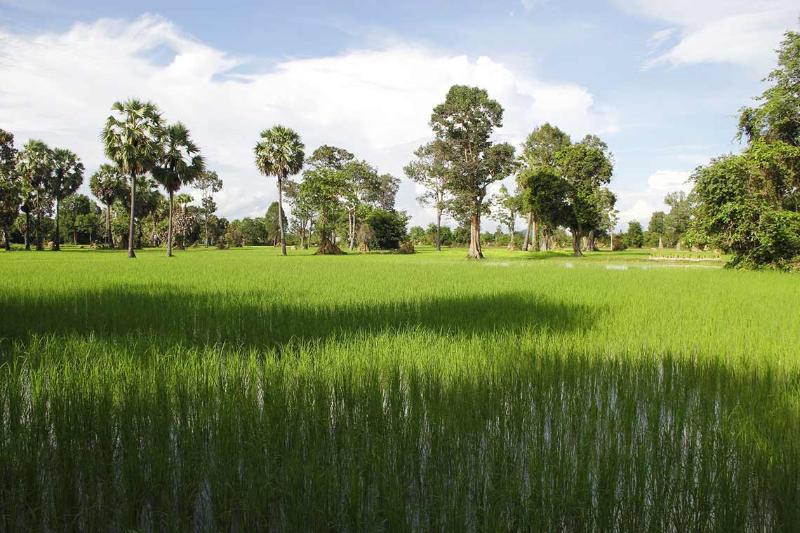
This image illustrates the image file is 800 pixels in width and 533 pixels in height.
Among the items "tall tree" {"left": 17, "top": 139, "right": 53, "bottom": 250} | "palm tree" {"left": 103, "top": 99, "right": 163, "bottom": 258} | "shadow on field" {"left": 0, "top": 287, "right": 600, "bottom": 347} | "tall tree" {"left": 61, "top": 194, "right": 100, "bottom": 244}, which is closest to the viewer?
"shadow on field" {"left": 0, "top": 287, "right": 600, "bottom": 347}

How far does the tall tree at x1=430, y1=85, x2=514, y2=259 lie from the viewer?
3775cm

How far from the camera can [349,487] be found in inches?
104

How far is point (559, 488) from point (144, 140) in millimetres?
42900

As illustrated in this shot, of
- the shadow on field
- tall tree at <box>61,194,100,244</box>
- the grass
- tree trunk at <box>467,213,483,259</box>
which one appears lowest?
the grass

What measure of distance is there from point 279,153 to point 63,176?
3045 cm

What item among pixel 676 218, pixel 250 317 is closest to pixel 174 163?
pixel 250 317

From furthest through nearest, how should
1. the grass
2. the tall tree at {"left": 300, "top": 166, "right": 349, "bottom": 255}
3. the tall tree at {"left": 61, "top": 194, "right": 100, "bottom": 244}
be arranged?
1. the tall tree at {"left": 61, "top": 194, "right": 100, "bottom": 244}
2. the tall tree at {"left": 300, "top": 166, "right": 349, "bottom": 255}
3. the grass

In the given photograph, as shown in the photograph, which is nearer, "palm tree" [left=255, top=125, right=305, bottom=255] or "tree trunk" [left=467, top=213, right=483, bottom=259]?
"tree trunk" [left=467, top=213, right=483, bottom=259]

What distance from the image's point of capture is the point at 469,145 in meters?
38.6

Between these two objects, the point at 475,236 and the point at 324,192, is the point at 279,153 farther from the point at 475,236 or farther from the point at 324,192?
the point at 475,236

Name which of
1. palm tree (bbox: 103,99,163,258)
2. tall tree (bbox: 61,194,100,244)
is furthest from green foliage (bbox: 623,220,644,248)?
tall tree (bbox: 61,194,100,244)

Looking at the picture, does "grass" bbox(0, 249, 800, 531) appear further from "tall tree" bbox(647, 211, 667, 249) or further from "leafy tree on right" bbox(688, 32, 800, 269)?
"tall tree" bbox(647, 211, 667, 249)

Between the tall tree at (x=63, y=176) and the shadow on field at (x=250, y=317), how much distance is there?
59.8m

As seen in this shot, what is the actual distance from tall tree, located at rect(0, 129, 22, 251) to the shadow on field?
51.6 meters
